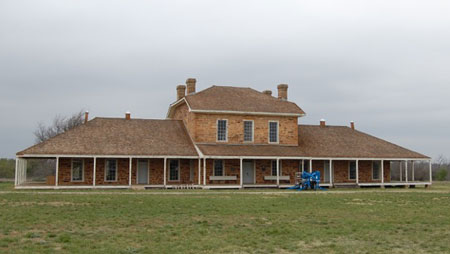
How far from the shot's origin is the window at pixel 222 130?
3356 centimetres

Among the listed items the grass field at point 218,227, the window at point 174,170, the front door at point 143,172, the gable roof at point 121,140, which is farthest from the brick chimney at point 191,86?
the grass field at point 218,227

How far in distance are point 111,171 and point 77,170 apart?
2.01m

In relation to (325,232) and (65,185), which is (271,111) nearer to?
(65,185)

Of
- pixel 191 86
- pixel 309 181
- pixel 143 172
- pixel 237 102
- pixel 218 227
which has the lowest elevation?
pixel 218 227

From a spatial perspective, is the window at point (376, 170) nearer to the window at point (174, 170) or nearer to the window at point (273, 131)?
the window at point (273, 131)

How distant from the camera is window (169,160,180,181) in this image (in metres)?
32.9

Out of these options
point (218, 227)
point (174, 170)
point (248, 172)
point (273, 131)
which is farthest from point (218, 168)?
point (218, 227)

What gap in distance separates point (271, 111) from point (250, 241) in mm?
23516

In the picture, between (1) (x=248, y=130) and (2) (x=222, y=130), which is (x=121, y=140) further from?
(1) (x=248, y=130)

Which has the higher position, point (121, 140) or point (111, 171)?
point (121, 140)

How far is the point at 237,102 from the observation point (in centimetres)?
3478

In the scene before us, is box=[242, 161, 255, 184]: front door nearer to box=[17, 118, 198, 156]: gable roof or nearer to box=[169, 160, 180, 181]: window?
box=[17, 118, 198, 156]: gable roof

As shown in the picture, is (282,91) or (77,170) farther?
(282,91)

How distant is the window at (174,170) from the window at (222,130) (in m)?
3.12
